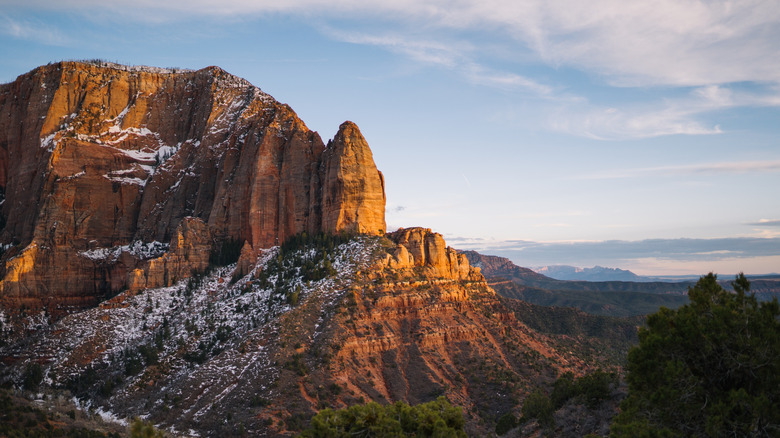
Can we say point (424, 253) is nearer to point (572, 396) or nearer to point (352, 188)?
point (352, 188)

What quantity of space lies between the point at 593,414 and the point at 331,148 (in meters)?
66.8

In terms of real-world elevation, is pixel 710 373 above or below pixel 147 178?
below

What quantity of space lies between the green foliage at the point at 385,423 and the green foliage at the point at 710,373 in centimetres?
1204

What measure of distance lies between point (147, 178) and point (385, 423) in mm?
101383

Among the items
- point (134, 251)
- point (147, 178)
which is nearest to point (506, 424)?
point (134, 251)

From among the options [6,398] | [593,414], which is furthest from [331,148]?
[593,414]

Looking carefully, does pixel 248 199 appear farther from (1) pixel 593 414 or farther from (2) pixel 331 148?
(1) pixel 593 414

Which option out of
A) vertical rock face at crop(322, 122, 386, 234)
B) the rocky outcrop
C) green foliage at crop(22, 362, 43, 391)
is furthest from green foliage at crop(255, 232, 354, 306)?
green foliage at crop(22, 362, 43, 391)

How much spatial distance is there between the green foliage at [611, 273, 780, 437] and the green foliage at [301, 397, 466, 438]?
12044mm

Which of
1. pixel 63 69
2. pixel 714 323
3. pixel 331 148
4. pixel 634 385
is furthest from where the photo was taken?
pixel 63 69

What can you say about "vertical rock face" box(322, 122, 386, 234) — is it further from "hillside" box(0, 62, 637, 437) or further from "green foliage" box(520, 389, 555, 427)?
"green foliage" box(520, 389, 555, 427)

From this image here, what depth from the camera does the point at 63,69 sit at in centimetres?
12369

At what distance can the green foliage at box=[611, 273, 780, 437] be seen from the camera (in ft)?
76.0

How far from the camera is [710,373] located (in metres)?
25.6
